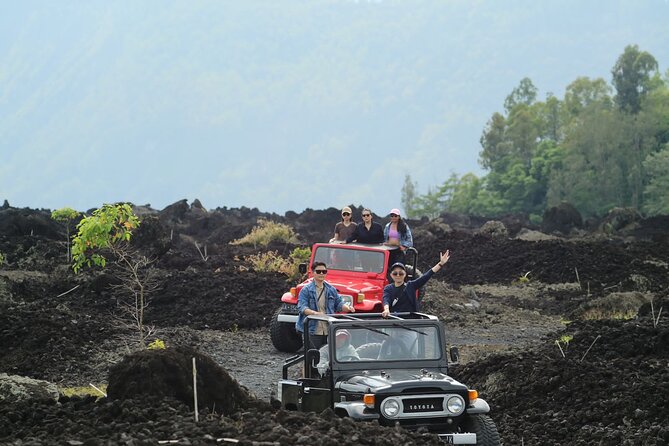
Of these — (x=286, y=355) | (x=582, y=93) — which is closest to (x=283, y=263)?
(x=286, y=355)

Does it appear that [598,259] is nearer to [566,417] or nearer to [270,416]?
[566,417]

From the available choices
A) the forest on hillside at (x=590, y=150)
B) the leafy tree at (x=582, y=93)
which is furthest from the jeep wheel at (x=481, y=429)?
the leafy tree at (x=582, y=93)

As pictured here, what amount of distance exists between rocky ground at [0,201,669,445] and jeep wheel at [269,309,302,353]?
0.94 ft

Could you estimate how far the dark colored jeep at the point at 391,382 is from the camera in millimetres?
11211

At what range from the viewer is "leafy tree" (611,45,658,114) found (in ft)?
287

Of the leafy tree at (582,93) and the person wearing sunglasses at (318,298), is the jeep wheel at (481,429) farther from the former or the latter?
the leafy tree at (582,93)

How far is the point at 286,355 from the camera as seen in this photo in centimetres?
2197

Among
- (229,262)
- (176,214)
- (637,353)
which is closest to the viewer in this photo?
(637,353)

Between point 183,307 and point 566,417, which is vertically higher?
point 183,307

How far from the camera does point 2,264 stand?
36.1 m

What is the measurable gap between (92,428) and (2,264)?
1060 inches

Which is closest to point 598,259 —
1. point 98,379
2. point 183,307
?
point 183,307

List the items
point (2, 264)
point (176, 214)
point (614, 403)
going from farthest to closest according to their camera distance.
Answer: point (176, 214) → point (2, 264) → point (614, 403)

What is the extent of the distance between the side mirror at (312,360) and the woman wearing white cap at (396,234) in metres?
8.85
